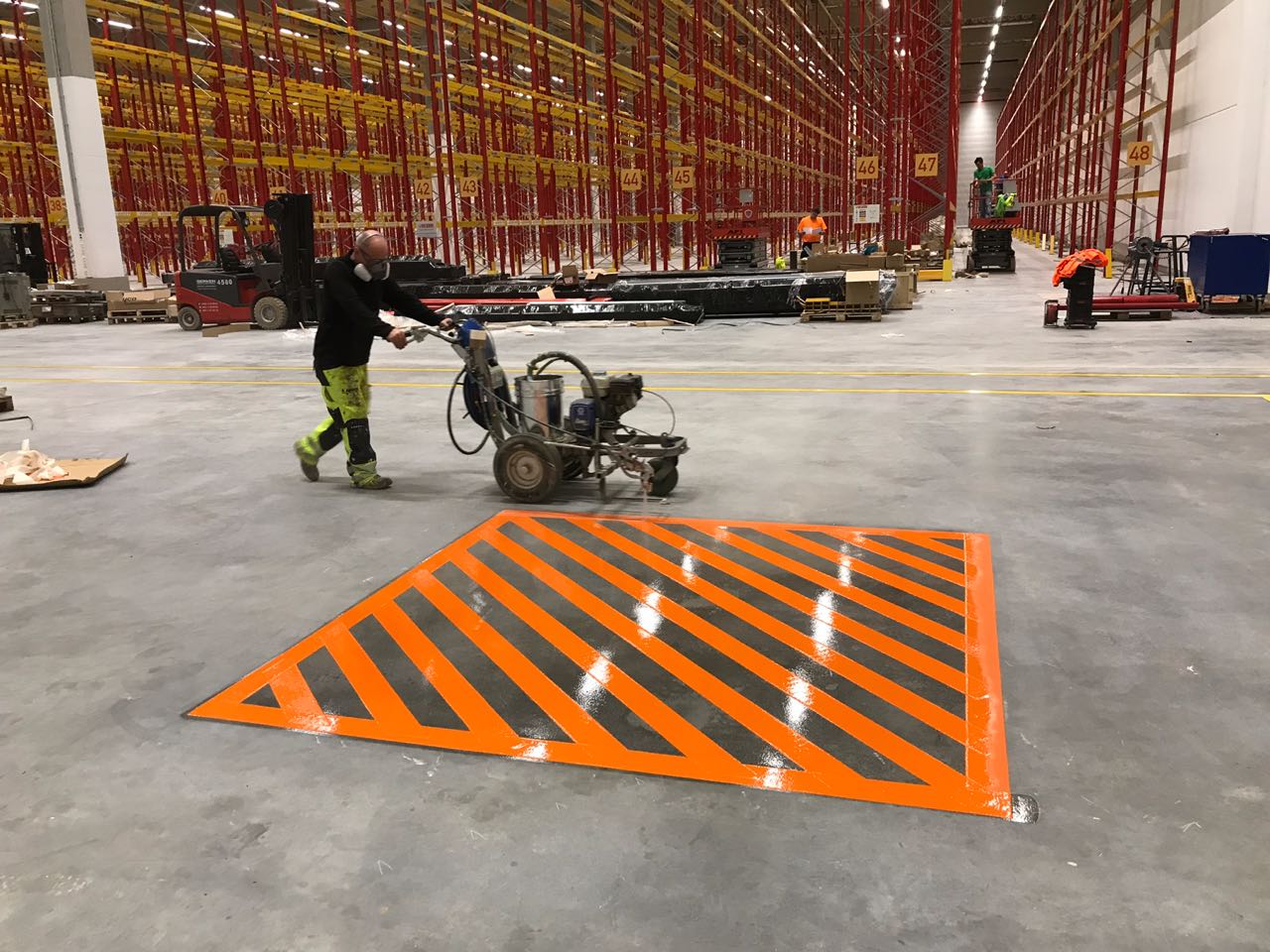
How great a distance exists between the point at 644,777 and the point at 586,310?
1390 centimetres

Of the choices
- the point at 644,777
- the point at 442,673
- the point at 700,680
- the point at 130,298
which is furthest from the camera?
the point at 130,298

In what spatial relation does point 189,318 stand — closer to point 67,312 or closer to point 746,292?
point 67,312

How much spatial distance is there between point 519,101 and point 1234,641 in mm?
26980

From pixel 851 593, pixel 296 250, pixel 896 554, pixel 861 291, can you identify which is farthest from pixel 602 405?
pixel 296 250

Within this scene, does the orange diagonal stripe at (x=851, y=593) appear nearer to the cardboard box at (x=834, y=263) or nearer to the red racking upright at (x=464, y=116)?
the cardboard box at (x=834, y=263)

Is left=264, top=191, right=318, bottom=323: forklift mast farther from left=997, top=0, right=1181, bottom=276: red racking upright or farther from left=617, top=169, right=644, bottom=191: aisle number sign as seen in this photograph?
left=997, top=0, right=1181, bottom=276: red racking upright

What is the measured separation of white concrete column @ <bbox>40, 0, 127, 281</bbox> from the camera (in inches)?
746

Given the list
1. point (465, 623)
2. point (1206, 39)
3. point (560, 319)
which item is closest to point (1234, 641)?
point (465, 623)

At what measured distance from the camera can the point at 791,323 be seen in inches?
614

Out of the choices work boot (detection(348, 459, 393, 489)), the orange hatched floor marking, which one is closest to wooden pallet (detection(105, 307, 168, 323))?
work boot (detection(348, 459, 393, 489))

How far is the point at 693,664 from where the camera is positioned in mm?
3711

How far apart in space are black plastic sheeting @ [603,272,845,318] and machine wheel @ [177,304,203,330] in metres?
7.66

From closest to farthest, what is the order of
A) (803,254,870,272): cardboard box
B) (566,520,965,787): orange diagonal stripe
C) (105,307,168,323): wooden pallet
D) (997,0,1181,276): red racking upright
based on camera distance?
(566,520,965,787): orange diagonal stripe
(803,254,870,272): cardboard box
(105,307,168,323): wooden pallet
(997,0,1181,276): red racking upright

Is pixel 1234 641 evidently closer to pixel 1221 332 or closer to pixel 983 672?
pixel 983 672
